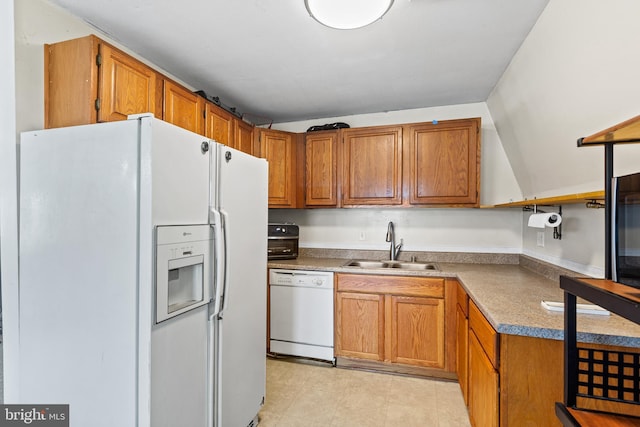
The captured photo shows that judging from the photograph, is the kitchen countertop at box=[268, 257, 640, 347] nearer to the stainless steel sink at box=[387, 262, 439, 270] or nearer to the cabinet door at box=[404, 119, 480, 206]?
the stainless steel sink at box=[387, 262, 439, 270]

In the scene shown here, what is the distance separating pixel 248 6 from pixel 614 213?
178cm

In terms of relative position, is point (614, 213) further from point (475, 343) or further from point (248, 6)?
point (248, 6)

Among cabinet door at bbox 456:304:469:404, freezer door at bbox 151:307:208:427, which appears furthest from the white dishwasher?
freezer door at bbox 151:307:208:427

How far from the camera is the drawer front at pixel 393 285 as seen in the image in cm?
243

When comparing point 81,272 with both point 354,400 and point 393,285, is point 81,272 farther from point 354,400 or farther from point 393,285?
point 393,285

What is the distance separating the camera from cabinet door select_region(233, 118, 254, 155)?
2.75 m

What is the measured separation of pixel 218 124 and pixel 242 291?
146 cm

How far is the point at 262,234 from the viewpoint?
2000mm

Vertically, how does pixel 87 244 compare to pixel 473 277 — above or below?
above

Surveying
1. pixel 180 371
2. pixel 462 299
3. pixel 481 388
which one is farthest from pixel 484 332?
pixel 180 371

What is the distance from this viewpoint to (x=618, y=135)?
0.85 meters

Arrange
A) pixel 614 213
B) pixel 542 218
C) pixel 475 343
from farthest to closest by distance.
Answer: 1. pixel 542 218
2. pixel 475 343
3. pixel 614 213

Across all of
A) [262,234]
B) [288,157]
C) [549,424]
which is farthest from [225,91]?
[549,424]

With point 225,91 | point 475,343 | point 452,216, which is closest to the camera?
point 475,343
